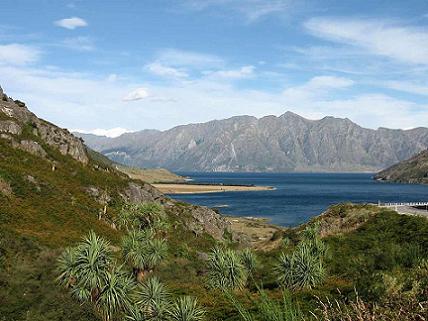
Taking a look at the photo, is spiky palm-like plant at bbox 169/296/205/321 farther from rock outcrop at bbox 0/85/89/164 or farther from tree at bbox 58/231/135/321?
rock outcrop at bbox 0/85/89/164

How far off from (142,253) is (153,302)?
2101 centimetres

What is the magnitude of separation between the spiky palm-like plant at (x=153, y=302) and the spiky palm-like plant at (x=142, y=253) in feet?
47.1

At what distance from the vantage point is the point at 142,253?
5184cm

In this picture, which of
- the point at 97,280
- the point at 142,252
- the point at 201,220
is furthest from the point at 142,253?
the point at 201,220

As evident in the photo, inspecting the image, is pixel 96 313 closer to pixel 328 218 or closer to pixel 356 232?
pixel 356 232

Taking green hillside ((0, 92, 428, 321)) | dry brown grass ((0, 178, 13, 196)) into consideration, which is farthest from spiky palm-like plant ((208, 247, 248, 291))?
dry brown grass ((0, 178, 13, 196))

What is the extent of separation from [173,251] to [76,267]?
1632 inches

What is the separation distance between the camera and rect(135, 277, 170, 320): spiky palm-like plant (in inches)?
1152

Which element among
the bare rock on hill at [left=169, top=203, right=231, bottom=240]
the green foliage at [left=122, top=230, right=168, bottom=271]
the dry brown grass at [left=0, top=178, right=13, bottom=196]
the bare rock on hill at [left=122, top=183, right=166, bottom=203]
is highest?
the dry brown grass at [left=0, top=178, right=13, bottom=196]

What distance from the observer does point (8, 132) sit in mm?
95625

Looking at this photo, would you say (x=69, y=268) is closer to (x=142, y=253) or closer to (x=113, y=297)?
(x=113, y=297)

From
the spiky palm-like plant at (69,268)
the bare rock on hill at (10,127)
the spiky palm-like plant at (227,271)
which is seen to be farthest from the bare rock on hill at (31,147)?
the spiky palm-like plant at (227,271)

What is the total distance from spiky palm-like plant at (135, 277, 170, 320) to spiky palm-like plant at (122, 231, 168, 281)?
1434cm

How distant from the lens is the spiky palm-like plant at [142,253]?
5122 cm
